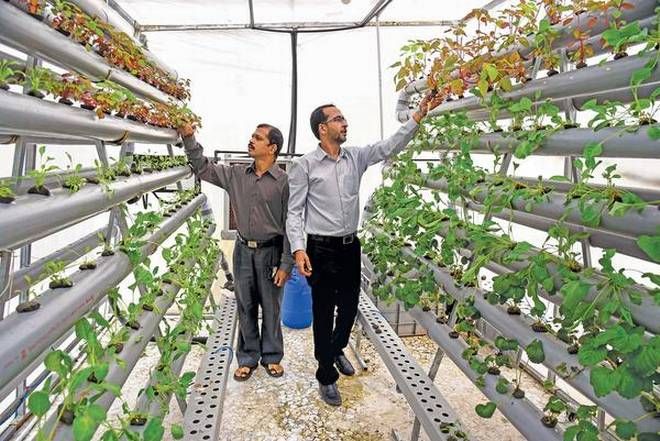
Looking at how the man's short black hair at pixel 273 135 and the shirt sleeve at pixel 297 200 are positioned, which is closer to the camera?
the shirt sleeve at pixel 297 200

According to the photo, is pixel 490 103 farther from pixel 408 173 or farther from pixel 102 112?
pixel 102 112

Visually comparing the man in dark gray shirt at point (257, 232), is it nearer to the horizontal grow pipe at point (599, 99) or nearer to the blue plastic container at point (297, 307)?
the blue plastic container at point (297, 307)

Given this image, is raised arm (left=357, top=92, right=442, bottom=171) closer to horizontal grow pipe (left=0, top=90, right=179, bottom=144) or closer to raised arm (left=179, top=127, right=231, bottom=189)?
raised arm (left=179, top=127, right=231, bottom=189)

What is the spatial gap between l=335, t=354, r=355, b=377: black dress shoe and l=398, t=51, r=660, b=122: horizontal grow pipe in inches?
62.0

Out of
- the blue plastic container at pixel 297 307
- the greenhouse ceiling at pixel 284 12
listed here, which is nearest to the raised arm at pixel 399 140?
the blue plastic container at pixel 297 307

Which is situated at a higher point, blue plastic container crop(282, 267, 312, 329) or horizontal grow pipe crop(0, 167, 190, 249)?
horizontal grow pipe crop(0, 167, 190, 249)

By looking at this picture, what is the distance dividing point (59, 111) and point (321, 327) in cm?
137

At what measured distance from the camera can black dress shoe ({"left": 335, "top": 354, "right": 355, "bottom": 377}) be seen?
225 centimetres

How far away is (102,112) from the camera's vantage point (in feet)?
3.73

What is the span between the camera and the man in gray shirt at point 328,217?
1.86 meters

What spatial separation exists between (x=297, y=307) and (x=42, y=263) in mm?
1665

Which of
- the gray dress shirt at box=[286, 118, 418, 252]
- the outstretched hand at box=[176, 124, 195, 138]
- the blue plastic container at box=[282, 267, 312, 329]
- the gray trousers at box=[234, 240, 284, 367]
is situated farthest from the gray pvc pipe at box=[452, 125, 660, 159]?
the blue plastic container at box=[282, 267, 312, 329]

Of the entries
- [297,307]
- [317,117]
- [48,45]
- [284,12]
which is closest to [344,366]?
[297,307]

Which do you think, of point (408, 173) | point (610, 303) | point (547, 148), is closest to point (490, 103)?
point (547, 148)
